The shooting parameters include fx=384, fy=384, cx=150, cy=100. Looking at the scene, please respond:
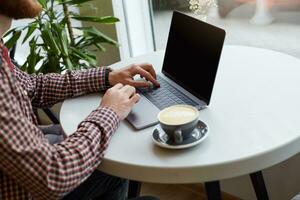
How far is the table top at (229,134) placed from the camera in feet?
2.92

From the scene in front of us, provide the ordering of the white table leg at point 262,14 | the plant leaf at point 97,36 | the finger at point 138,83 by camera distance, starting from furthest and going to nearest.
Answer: the plant leaf at point 97,36 < the white table leg at point 262,14 < the finger at point 138,83

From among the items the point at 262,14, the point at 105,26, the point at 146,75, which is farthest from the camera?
the point at 105,26

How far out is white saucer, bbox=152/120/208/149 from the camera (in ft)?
3.07

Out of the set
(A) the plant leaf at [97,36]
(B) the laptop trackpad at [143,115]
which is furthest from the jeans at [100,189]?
(A) the plant leaf at [97,36]

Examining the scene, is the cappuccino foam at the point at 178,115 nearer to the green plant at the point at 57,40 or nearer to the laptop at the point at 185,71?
the laptop at the point at 185,71

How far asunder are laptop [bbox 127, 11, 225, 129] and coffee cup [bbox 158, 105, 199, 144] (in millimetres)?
95

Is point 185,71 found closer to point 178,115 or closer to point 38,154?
point 178,115

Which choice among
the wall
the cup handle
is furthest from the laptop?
the wall

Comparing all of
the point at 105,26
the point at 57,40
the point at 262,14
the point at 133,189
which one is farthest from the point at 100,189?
the point at 105,26

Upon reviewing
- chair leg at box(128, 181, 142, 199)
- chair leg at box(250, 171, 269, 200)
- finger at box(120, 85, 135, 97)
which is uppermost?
finger at box(120, 85, 135, 97)

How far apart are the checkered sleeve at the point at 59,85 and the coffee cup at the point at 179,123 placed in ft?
1.33

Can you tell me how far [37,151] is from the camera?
824 millimetres

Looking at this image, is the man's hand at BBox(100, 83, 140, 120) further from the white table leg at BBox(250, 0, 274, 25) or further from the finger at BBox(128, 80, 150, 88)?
the white table leg at BBox(250, 0, 274, 25)

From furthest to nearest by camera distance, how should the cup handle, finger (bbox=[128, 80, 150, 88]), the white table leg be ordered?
the white table leg → finger (bbox=[128, 80, 150, 88]) → the cup handle
